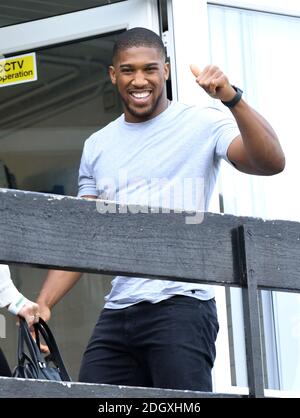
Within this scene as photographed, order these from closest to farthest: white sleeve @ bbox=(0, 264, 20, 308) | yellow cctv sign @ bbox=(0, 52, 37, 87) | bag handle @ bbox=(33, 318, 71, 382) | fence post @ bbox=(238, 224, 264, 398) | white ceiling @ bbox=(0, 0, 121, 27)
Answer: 1. fence post @ bbox=(238, 224, 264, 398)
2. bag handle @ bbox=(33, 318, 71, 382)
3. white sleeve @ bbox=(0, 264, 20, 308)
4. yellow cctv sign @ bbox=(0, 52, 37, 87)
5. white ceiling @ bbox=(0, 0, 121, 27)

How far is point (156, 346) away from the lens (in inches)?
140

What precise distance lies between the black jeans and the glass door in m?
2.63

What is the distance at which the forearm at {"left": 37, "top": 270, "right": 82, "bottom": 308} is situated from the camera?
3.87m

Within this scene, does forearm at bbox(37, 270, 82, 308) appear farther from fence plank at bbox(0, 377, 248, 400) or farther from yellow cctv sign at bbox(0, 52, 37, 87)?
yellow cctv sign at bbox(0, 52, 37, 87)

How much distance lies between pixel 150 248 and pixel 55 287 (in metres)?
1.04

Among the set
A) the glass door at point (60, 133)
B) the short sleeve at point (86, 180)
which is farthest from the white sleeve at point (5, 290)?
the glass door at point (60, 133)

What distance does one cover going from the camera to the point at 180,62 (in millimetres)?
5223

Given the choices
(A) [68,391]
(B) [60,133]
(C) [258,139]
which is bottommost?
(A) [68,391]

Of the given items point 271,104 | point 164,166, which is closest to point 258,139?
point 164,166

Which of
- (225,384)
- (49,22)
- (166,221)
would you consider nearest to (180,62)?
(49,22)

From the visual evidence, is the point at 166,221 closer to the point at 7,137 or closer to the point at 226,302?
the point at 226,302

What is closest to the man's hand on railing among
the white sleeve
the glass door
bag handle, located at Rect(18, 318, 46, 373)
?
the white sleeve

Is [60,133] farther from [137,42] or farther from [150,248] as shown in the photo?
[150,248]

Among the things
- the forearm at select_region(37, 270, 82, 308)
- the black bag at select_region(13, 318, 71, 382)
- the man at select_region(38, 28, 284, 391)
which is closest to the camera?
the black bag at select_region(13, 318, 71, 382)
